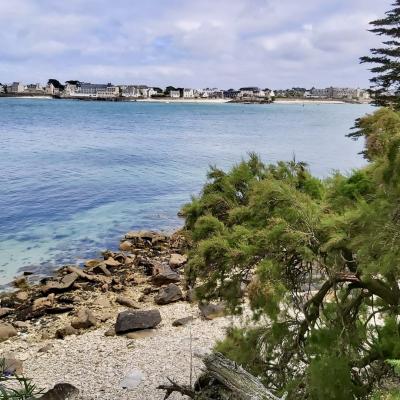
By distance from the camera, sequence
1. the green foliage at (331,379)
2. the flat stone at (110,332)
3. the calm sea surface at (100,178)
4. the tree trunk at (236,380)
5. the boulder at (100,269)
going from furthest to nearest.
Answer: the calm sea surface at (100,178) < the boulder at (100,269) < the flat stone at (110,332) < the green foliage at (331,379) < the tree trunk at (236,380)

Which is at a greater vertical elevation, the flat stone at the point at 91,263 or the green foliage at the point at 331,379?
the green foliage at the point at 331,379

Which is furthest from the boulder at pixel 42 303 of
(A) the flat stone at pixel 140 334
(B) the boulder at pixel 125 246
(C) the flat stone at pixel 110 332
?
(B) the boulder at pixel 125 246

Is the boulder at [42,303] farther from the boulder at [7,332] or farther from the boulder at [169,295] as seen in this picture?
the boulder at [169,295]

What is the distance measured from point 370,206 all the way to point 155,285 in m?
12.3

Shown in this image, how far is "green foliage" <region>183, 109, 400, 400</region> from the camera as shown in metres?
4.65

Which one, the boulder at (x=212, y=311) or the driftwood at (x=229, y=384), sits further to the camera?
the boulder at (x=212, y=311)

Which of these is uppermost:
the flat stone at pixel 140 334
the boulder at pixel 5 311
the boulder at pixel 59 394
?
the boulder at pixel 59 394

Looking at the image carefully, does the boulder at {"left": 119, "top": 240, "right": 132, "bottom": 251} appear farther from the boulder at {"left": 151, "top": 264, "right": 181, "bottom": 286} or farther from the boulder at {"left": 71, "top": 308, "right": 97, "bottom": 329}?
the boulder at {"left": 71, "top": 308, "right": 97, "bottom": 329}

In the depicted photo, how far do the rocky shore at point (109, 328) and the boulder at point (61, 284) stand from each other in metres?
0.03

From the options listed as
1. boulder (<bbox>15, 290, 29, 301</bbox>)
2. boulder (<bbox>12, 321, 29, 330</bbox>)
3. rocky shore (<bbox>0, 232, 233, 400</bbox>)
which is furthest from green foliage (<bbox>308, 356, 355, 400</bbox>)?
boulder (<bbox>15, 290, 29, 301</bbox>)

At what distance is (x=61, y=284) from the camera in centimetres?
1577

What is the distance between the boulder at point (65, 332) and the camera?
485 inches

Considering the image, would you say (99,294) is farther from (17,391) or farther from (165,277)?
(17,391)

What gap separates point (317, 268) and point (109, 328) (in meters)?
8.20
